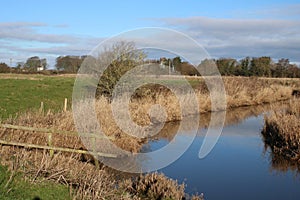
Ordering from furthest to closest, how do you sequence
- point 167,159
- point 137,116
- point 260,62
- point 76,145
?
point 260,62, point 137,116, point 167,159, point 76,145

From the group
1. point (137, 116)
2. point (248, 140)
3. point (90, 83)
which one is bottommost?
point (248, 140)

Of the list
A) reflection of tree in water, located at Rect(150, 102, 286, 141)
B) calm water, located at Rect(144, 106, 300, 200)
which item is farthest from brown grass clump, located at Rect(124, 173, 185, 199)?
reflection of tree in water, located at Rect(150, 102, 286, 141)

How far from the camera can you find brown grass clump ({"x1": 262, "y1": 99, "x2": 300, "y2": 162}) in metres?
12.5

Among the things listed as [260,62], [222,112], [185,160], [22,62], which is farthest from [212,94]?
[22,62]

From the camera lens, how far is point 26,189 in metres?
6.65

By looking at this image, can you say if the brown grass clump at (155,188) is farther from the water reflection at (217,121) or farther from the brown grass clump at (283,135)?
the water reflection at (217,121)

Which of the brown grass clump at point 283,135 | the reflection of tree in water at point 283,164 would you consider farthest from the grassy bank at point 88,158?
the brown grass clump at point 283,135

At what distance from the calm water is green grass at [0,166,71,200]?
3.45 m

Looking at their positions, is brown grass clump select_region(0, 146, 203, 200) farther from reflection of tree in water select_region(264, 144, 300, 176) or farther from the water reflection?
the water reflection

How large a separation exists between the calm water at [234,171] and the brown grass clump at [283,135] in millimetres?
377

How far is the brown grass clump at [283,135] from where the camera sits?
12.5m

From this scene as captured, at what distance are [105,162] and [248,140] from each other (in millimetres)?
7632

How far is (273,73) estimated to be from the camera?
52406 mm

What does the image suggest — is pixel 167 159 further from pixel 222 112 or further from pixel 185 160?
pixel 222 112
